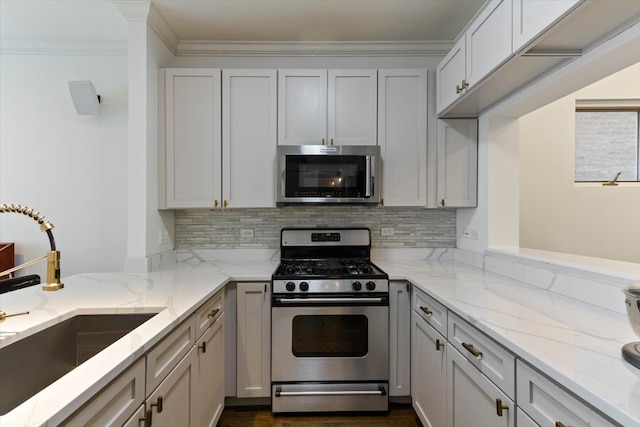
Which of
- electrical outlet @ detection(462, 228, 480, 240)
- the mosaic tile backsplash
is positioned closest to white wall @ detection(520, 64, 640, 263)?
electrical outlet @ detection(462, 228, 480, 240)

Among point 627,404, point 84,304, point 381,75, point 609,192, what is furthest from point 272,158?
point 609,192

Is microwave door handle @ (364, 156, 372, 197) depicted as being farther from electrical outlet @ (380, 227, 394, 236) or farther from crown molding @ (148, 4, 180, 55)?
crown molding @ (148, 4, 180, 55)

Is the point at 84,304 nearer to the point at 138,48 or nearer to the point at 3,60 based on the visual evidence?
the point at 138,48

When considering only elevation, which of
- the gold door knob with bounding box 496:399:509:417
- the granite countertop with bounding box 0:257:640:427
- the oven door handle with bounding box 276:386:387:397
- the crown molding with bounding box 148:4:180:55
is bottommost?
the oven door handle with bounding box 276:386:387:397

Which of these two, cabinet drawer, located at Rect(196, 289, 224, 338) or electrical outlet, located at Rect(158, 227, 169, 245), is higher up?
electrical outlet, located at Rect(158, 227, 169, 245)

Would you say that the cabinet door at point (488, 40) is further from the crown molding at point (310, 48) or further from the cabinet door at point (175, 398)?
the cabinet door at point (175, 398)

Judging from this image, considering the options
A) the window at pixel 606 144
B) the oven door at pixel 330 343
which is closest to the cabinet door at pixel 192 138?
the oven door at pixel 330 343

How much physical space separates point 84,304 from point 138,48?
5.56 ft

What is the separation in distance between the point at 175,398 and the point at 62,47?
9.66 feet

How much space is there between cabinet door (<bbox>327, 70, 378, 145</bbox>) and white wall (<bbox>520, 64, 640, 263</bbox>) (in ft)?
4.66

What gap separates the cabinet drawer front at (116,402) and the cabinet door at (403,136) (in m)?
1.89

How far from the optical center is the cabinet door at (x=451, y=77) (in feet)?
6.27

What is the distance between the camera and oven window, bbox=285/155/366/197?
87.8 inches

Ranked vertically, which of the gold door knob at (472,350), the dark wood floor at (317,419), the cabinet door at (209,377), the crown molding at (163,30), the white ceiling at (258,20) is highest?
the white ceiling at (258,20)
